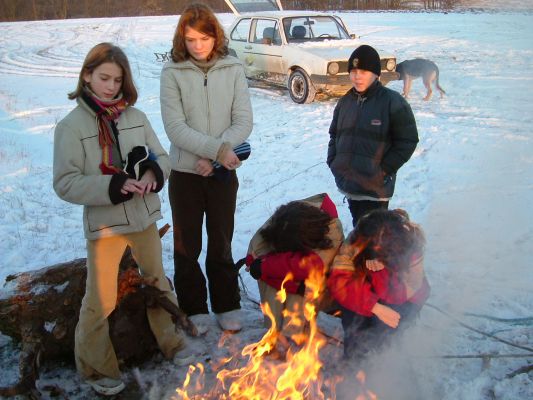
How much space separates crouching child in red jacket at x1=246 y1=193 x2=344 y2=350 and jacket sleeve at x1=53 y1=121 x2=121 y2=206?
0.98 m

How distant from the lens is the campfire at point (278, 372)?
260cm

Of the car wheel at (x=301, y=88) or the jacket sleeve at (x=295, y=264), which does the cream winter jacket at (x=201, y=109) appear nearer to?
the jacket sleeve at (x=295, y=264)

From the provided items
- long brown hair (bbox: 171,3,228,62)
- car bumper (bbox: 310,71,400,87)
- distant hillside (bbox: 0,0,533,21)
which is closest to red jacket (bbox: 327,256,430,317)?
long brown hair (bbox: 171,3,228,62)

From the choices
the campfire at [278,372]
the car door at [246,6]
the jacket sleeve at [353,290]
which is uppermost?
the car door at [246,6]

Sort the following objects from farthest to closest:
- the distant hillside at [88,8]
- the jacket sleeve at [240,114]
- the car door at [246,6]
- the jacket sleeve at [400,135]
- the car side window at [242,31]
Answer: the distant hillside at [88,8] → the car door at [246,6] → the car side window at [242,31] → the jacket sleeve at [400,135] → the jacket sleeve at [240,114]

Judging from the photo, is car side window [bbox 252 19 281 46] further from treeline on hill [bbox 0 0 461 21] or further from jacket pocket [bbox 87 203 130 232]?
treeline on hill [bbox 0 0 461 21]

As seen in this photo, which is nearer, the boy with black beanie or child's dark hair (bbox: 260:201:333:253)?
child's dark hair (bbox: 260:201:333:253)

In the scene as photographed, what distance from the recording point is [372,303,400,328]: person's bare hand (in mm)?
2871

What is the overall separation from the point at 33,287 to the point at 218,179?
1424 mm

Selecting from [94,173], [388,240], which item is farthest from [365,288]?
[94,173]

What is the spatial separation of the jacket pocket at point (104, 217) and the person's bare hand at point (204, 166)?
60 cm

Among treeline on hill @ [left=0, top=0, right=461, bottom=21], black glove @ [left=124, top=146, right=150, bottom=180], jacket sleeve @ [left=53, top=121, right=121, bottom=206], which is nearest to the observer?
jacket sleeve @ [left=53, top=121, right=121, bottom=206]

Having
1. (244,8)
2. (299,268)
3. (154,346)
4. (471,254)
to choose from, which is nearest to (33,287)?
(154,346)

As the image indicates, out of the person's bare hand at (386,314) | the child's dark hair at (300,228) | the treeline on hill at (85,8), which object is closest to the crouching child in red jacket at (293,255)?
the child's dark hair at (300,228)
